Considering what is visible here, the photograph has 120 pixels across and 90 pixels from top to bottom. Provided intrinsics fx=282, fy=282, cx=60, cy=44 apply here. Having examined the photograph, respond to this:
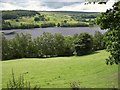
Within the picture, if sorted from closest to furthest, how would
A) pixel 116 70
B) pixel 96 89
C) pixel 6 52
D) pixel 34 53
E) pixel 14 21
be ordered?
pixel 96 89
pixel 116 70
pixel 6 52
pixel 34 53
pixel 14 21

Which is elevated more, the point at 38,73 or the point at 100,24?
the point at 100,24

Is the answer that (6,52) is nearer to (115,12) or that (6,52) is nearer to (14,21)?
(115,12)

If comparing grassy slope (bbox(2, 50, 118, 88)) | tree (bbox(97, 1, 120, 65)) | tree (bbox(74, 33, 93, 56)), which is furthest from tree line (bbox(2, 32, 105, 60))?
tree (bbox(97, 1, 120, 65))

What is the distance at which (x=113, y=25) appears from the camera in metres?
9.09

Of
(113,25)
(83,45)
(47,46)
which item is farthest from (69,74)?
(47,46)

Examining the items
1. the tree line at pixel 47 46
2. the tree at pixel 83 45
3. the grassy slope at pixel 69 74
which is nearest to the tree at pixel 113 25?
the grassy slope at pixel 69 74

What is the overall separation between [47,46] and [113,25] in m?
53.2

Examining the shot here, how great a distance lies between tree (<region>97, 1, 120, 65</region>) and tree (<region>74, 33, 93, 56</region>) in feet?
162

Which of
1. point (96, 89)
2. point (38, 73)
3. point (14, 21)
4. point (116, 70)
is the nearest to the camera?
point (96, 89)

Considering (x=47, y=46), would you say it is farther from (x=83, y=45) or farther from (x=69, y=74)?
(x=69, y=74)

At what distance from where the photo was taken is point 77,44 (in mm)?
60219

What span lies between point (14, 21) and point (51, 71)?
93.3 m

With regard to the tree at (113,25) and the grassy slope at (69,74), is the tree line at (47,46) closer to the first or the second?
the grassy slope at (69,74)

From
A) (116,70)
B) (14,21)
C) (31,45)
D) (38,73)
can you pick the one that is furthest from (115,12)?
(14,21)
